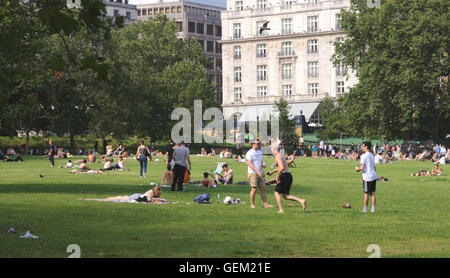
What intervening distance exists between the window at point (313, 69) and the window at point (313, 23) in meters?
4.97

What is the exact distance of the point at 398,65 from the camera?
269ft

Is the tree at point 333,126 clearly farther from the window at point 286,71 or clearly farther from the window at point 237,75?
the window at point 237,75

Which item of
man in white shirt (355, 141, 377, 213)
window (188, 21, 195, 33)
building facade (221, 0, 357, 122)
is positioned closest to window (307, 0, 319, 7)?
building facade (221, 0, 357, 122)

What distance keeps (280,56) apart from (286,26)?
4.56 metres

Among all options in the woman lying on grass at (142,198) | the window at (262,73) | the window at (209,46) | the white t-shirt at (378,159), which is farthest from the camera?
the window at (209,46)

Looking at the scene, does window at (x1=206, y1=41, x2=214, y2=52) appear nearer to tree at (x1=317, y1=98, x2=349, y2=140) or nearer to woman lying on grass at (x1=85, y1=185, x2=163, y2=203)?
tree at (x1=317, y1=98, x2=349, y2=140)

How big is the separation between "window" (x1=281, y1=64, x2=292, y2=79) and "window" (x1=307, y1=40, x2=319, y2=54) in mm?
4203

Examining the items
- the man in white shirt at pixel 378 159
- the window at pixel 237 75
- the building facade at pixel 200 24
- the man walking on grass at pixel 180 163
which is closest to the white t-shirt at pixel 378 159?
the man in white shirt at pixel 378 159

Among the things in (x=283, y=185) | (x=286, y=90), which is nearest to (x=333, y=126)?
(x=286, y=90)

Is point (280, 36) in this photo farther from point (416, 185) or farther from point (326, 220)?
point (326, 220)

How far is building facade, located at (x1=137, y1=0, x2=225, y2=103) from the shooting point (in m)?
165

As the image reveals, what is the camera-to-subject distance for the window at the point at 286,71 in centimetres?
13212

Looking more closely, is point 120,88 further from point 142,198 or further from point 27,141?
point 142,198

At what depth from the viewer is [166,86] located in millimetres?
112312
